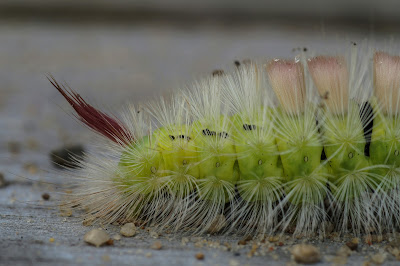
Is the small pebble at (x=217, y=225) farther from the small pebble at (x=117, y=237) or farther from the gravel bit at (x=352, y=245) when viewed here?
the gravel bit at (x=352, y=245)

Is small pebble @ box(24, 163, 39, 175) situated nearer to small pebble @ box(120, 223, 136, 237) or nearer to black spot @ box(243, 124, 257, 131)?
small pebble @ box(120, 223, 136, 237)

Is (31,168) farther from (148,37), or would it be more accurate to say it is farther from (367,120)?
(148,37)

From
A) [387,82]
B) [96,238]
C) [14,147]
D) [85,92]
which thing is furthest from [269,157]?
[85,92]

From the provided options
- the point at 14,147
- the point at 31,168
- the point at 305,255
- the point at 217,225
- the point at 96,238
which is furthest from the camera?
the point at 14,147

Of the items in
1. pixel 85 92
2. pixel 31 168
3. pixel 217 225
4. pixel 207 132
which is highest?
pixel 85 92

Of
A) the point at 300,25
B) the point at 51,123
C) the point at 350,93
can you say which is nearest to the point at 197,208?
the point at 350,93

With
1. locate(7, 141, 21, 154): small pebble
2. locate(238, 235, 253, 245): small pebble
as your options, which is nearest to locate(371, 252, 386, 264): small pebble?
locate(238, 235, 253, 245): small pebble

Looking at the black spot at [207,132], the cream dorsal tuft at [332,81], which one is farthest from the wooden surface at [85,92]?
the cream dorsal tuft at [332,81]
